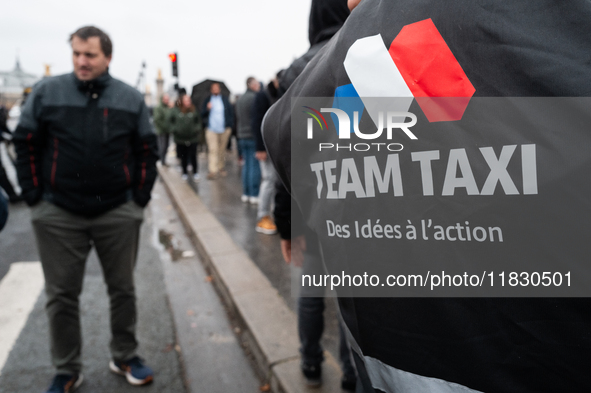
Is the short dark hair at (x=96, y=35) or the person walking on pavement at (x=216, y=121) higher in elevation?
the short dark hair at (x=96, y=35)

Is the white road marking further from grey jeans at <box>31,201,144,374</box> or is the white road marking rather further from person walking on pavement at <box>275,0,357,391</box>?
person walking on pavement at <box>275,0,357,391</box>

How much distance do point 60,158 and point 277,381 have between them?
1.88 metres

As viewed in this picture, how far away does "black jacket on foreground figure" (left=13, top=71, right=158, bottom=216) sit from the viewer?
254 cm

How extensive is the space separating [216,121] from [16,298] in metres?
6.20

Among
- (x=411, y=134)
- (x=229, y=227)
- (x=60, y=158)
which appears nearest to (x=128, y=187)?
(x=60, y=158)

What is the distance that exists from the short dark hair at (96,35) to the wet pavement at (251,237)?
236 centimetres

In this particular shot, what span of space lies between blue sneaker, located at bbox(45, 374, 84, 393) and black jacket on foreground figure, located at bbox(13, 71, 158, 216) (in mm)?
1031

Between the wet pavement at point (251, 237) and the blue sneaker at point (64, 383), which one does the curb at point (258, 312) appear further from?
the blue sneaker at point (64, 383)

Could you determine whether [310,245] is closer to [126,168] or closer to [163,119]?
[126,168]

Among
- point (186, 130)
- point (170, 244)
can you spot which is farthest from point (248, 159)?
point (186, 130)

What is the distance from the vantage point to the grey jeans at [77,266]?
102 inches

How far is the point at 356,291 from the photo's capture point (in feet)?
3.55

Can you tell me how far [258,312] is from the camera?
136 inches

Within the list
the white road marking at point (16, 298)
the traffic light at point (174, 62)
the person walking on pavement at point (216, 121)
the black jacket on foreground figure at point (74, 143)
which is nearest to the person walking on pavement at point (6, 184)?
the white road marking at point (16, 298)
